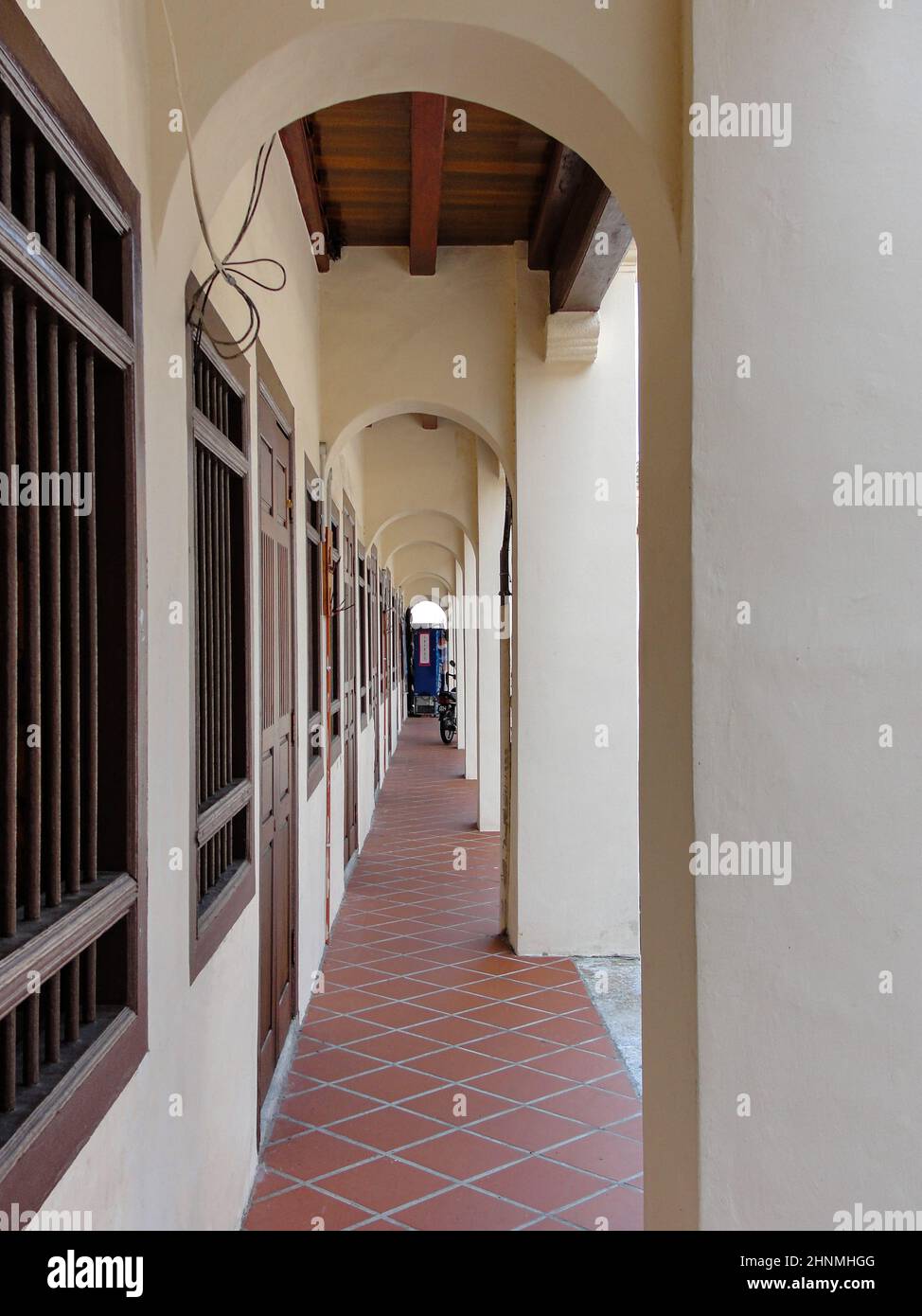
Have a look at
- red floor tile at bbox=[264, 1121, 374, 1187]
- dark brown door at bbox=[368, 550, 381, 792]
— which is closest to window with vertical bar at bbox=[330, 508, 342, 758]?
red floor tile at bbox=[264, 1121, 374, 1187]

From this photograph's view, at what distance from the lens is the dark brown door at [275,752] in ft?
12.6

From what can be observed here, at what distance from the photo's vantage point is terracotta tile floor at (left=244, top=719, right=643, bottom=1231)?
10.6ft

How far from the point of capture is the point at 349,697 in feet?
27.9

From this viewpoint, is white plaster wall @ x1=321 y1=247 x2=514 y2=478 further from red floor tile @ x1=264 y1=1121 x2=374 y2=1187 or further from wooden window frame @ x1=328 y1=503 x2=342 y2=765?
red floor tile @ x1=264 y1=1121 x2=374 y2=1187

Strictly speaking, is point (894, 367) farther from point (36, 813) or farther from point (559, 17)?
point (36, 813)

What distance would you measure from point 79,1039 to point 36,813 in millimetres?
419

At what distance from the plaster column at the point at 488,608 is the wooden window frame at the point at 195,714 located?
6.51 meters

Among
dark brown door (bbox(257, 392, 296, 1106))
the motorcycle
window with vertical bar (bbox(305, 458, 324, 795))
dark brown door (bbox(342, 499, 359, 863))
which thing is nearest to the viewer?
dark brown door (bbox(257, 392, 296, 1106))

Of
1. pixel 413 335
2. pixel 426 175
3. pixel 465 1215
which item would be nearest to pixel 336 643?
pixel 413 335

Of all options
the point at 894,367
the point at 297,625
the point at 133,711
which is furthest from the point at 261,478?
the point at 894,367

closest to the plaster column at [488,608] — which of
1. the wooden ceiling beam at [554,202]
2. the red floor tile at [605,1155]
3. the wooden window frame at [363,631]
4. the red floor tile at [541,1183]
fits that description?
the wooden window frame at [363,631]

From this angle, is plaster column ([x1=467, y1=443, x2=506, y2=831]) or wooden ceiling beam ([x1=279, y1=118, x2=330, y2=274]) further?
plaster column ([x1=467, y1=443, x2=506, y2=831])

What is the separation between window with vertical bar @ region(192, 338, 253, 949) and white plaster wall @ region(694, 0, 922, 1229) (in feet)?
4.24

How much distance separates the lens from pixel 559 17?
7.35ft
